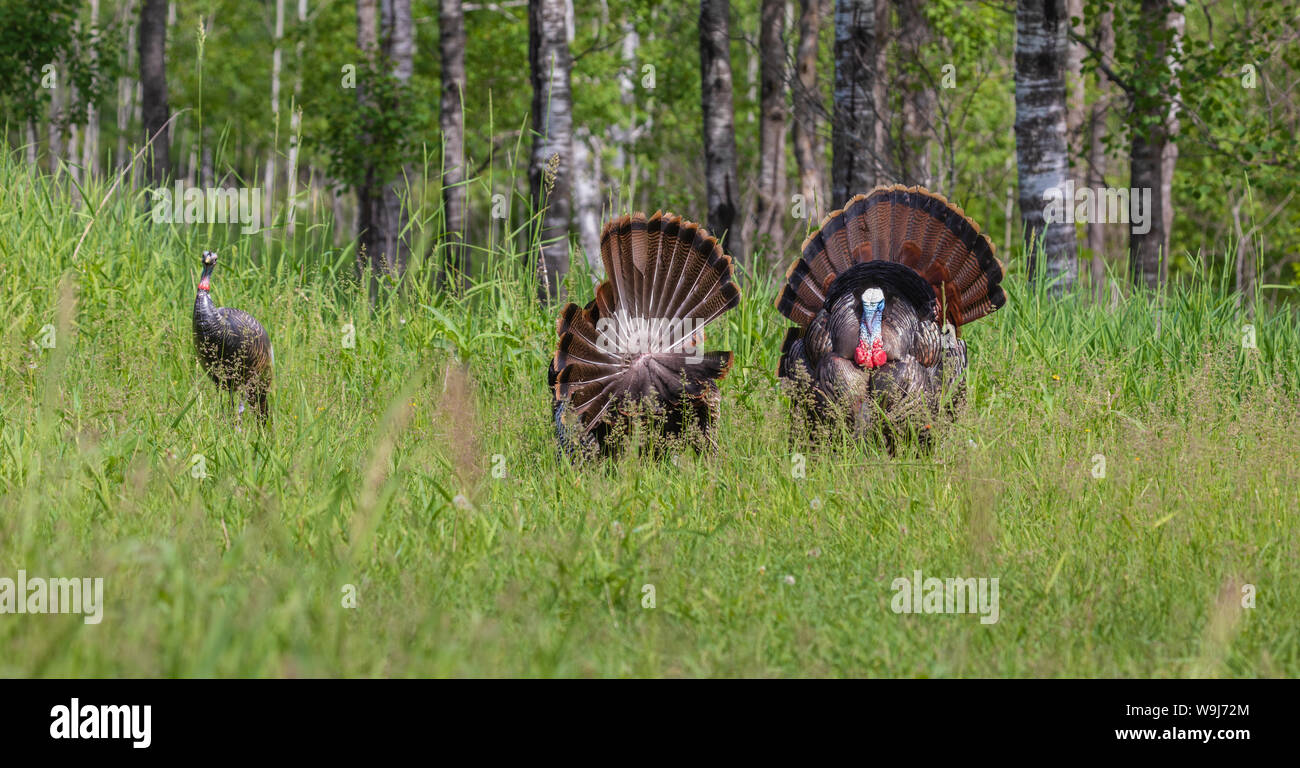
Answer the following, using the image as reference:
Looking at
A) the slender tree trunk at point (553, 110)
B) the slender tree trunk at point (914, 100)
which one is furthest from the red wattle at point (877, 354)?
the slender tree trunk at point (914, 100)

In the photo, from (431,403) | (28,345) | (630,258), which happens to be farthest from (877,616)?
(28,345)

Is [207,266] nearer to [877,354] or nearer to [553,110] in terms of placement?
[877,354]

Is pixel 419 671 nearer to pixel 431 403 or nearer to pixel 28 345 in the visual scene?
pixel 431 403

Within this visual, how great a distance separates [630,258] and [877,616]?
2.54 meters

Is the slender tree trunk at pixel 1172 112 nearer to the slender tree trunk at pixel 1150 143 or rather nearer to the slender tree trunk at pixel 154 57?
the slender tree trunk at pixel 1150 143

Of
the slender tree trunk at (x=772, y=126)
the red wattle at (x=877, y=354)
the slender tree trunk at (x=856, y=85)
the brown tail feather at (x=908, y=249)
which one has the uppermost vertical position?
the slender tree trunk at (x=772, y=126)

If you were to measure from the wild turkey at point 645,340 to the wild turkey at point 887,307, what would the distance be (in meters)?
0.47

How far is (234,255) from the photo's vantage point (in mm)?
7312

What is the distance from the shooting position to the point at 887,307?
5426 millimetres

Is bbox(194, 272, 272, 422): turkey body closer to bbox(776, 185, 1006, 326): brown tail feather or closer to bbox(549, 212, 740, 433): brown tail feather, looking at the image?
bbox(549, 212, 740, 433): brown tail feather

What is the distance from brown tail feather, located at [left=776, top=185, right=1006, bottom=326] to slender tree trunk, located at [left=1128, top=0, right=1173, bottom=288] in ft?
15.5

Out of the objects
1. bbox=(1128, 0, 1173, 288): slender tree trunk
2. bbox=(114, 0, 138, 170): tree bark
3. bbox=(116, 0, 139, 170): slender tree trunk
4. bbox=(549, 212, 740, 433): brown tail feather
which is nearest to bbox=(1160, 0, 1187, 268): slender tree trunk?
bbox=(1128, 0, 1173, 288): slender tree trunk

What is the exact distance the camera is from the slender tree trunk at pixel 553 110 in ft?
32.6

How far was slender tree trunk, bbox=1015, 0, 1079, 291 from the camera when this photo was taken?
8.35m
